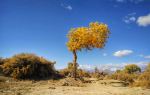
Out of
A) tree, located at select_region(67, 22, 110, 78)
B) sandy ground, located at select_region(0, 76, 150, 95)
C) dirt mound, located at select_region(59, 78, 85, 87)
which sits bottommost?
sandy ground, located at select_region(0, 76, 150, 95)

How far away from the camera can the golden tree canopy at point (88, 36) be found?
1253 inches

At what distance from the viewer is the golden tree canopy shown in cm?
3183

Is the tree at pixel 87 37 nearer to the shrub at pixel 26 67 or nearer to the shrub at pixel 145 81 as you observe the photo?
the shrub at pixel 26 67

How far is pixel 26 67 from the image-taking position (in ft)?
90.2

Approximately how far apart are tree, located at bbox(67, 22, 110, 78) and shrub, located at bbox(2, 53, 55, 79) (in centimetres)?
408

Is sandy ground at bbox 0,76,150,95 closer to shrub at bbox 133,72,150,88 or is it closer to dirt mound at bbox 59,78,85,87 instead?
shrub at bbox 133,72,150,88

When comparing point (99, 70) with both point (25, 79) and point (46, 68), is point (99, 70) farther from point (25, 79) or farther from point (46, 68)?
point (25, 79)

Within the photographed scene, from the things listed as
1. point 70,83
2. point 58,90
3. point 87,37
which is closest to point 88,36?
point 87,37

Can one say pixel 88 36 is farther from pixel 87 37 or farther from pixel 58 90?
pixel 58 90

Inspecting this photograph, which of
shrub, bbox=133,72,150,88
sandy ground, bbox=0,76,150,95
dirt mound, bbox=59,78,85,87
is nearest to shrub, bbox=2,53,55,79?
sandy ground, bbox=0,76,150,95

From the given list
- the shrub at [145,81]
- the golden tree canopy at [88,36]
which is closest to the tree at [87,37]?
the golden tree canopy at [88,36]

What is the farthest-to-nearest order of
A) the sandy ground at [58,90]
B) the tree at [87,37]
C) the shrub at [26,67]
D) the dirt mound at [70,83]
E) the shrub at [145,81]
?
the tree at [87,37]
the shrub at [26,67]
the dirt mound at [70,83]
the shrub at [145,81]
the sandy ground at [58,90]

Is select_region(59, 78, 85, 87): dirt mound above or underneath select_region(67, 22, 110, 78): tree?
underneath

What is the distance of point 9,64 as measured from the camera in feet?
89.7
